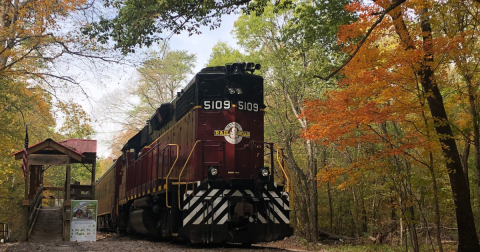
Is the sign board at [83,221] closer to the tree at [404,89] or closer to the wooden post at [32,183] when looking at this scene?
the wooden post at [32,183]

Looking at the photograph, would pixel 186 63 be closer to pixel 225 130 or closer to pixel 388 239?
pixel 388 239

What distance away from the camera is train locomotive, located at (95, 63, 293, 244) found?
8.68 meters

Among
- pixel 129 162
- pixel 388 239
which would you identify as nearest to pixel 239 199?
pixel 129 162

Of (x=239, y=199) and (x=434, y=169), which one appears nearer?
(x=239, y=199)

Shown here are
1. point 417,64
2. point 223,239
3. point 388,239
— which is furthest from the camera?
point 388,239

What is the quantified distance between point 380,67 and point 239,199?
5.28 meters

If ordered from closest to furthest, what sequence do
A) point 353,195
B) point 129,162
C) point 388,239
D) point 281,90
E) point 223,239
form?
1. point 223,239
2. point 129,162
3. point 388,239
4. point 281,90
5. point 353,195

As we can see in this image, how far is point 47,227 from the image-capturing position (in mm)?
13805

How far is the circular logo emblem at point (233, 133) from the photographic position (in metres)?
9.95

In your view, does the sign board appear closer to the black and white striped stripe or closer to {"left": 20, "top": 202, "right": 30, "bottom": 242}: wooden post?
{"left": 20, "top": 202, "right": 30, "bottom": 242}: wooden post

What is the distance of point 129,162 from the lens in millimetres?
17172

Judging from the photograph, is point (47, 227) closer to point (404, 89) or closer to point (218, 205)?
point (218, 205)

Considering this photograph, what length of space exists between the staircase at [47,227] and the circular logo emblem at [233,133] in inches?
274

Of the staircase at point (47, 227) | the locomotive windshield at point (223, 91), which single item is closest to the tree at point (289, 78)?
the locomotive windshield at point (223, 91)
